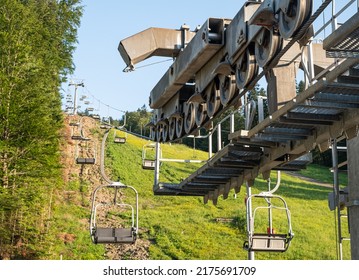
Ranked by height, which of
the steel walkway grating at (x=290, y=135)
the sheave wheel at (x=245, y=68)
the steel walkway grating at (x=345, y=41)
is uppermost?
the sheave wheel at (x=245, y=68)

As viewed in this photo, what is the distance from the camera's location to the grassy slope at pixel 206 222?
987 inches

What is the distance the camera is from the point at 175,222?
29000 millimetres

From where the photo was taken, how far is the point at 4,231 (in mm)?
21016

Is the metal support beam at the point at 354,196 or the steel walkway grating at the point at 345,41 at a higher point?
the steel walkway grating at the point at 345,41

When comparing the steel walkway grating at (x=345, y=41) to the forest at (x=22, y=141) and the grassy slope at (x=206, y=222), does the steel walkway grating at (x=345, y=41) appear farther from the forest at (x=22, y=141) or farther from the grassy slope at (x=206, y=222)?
the grassy slope at (x=206, y=222)

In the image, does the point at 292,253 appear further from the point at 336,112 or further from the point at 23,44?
the point at 336,112

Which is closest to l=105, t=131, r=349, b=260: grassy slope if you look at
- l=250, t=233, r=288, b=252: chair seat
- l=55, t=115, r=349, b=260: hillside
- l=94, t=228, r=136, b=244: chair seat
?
l=55, t=115, r=349, b=260: hillside

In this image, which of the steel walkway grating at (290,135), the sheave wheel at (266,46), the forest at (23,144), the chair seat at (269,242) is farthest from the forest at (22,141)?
the sheave wheel at (266,46)

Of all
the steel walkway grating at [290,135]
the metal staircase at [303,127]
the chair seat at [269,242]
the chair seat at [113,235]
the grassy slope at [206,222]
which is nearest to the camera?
the metal staircase at [303,127]

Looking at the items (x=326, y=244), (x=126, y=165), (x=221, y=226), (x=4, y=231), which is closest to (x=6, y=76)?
(x=4, y=231)

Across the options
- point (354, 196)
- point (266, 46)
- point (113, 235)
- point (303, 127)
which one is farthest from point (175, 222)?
point (266, 46)

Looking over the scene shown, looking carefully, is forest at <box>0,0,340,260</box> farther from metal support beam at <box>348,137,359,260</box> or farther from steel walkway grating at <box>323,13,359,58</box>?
steel walkway grating at <box>323,13,359,58</box>
